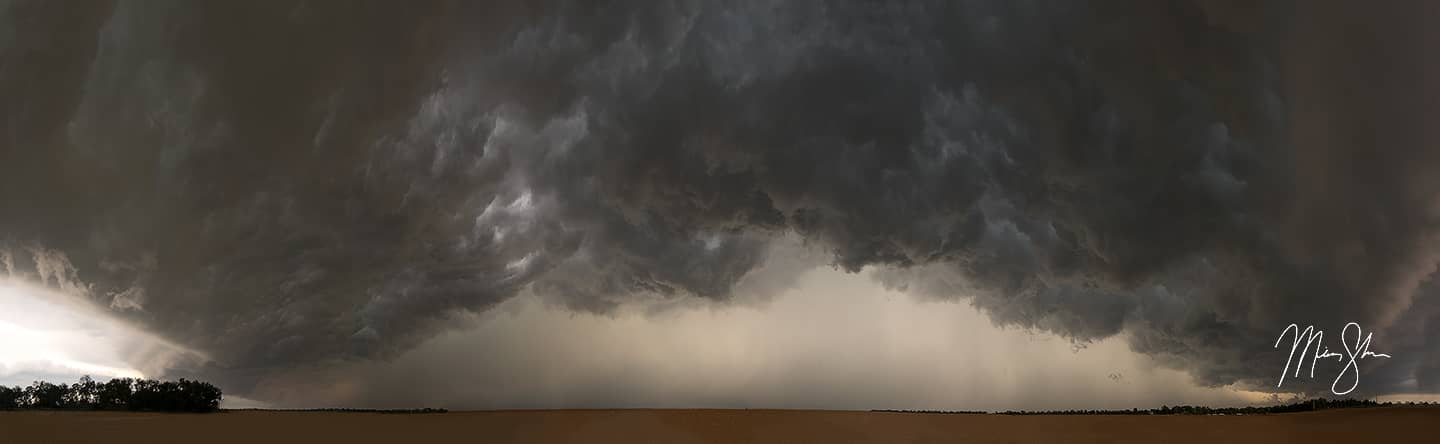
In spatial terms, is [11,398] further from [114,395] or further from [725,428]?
[725,428]

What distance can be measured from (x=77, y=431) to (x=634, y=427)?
24.9 meters

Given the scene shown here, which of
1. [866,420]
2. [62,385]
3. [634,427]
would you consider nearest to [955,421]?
[866,420]

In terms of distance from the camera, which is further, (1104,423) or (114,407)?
(114,407)

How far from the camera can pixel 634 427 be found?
36281mm

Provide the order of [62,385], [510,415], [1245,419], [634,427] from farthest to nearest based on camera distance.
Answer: [62,385] < [510,415] < [634,427] < [1245,419]

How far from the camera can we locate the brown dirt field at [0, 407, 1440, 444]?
31.2 m

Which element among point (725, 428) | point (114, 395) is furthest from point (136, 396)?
point (725, 428)

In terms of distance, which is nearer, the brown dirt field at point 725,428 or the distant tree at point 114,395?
the brown dirt field at point 725,428

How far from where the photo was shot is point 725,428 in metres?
35.8

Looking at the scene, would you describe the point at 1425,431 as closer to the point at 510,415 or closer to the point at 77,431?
the point at 510,415

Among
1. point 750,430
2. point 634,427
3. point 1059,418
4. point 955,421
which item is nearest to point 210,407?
point 634,427

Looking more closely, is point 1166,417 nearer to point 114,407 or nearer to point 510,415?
point 510,415

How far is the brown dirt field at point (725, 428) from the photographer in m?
31.2

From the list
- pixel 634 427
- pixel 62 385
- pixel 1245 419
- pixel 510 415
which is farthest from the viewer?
pixel 62 385
